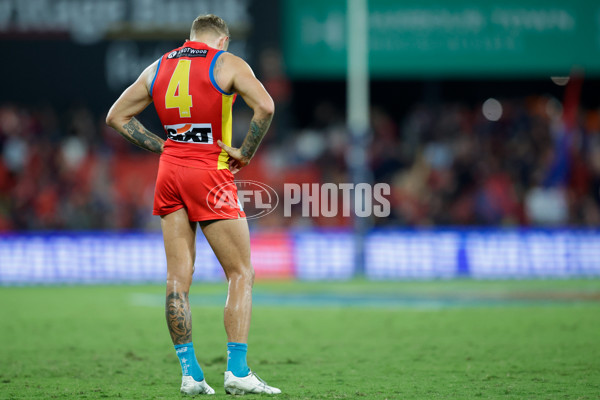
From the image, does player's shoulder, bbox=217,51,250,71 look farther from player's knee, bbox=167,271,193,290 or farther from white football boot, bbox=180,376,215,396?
white football boot, bbox=180,376,215,396

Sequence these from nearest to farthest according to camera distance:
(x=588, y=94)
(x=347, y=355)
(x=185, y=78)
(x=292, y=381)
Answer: (x=185, y=78) < (x=292, y=381) < (x=347, y=355) < (x=588, y=94)

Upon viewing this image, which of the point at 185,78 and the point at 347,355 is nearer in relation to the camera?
the point at 185,78

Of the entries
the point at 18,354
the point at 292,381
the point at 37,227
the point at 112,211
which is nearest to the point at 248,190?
the point at 112,211

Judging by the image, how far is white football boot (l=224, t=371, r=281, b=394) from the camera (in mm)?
5543

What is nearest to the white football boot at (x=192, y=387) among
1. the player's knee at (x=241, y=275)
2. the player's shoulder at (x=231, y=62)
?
the player's knee at (x=241, y=275)

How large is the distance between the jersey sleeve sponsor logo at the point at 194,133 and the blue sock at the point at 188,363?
131 centimetres

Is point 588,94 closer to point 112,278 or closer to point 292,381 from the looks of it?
point 112,278

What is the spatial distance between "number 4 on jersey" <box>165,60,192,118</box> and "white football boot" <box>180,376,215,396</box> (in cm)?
168

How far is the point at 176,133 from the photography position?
5.79m

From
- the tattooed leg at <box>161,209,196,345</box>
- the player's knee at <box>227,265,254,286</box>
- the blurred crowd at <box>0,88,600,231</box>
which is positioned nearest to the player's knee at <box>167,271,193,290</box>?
the tattooed leg at <box>161,209,196,345</box>

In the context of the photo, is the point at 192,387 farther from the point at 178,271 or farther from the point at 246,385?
the point at 178,271

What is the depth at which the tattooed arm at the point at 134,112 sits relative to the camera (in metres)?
5.90

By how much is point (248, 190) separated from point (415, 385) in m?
11.3

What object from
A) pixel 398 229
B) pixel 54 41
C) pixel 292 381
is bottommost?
pixel 292 381
